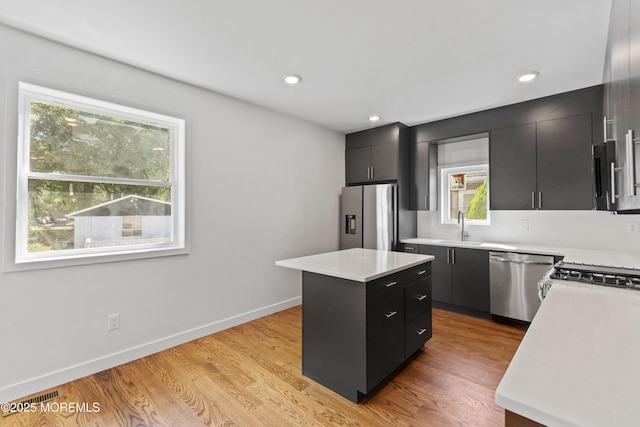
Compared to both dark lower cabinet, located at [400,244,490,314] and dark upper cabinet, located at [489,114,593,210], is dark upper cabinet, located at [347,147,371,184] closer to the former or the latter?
Result: dark lower cabinet, located at [400,244,490,314]

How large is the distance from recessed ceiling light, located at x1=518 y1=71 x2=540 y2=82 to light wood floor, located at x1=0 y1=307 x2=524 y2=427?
2.47 meters

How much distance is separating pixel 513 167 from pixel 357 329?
9.08ft

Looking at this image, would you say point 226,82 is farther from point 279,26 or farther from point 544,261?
point 544,261

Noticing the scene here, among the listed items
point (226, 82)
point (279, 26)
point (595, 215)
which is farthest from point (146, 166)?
point (595, 215)

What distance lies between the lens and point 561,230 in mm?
3211

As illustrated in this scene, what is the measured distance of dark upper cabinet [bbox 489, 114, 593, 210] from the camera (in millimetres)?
2904

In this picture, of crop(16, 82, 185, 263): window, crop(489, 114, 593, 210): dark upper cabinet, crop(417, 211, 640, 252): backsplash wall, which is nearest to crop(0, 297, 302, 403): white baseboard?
crop(16, 82, 185, 263): window

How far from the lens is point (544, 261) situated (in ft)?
9.38

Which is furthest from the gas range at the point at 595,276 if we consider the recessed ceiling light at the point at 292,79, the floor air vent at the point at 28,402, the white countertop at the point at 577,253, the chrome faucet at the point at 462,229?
the floor air vent at the point at 28,402

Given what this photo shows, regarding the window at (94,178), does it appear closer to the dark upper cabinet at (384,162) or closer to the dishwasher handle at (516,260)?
the dark upper cabinet at (384,162)

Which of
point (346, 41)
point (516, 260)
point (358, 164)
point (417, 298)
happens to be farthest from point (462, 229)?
point (346, 41)

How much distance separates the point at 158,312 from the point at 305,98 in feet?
8.52

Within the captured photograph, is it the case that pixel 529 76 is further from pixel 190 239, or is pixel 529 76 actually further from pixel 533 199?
pixel 190 239

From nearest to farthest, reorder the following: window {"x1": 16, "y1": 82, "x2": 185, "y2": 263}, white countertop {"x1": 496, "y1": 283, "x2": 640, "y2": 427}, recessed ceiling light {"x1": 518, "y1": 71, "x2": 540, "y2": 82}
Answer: white countertop {"x1": 496, "y1": 283, "x2": 640, "y2": 427}, window {"x1": 16, "y1": 82, "x2": 185, "y2": 263}, recessed ceiling light {"x1": 518, "y1": 71, "x2": 540, "y2": 82}
